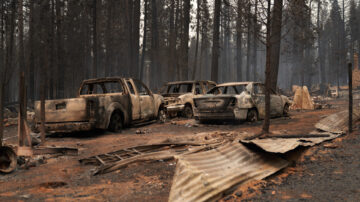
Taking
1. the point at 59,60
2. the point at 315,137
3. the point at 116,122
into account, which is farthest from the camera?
the point at 59,60

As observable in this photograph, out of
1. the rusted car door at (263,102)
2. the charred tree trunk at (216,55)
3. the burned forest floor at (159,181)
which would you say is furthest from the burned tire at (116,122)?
the charred tree trunk at (216,55)

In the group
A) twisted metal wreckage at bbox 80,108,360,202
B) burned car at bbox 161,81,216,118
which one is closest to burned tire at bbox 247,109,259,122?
burned car at bbox 161,81,216,118

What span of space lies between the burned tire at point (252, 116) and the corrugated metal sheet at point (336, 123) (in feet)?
8.81

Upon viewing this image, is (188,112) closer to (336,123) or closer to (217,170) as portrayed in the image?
(336,123)

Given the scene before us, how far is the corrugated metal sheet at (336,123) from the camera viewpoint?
7.09m

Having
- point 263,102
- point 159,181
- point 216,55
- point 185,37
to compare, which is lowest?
point 159,181

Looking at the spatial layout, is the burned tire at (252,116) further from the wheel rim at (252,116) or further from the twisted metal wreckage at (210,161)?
the twisted metal wreckage at (210,161)

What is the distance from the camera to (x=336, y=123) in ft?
24.6

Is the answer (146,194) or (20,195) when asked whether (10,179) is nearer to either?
(20,195)

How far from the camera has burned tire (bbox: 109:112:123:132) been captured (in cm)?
898

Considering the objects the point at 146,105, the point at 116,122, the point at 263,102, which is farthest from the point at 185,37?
the point at 116,122

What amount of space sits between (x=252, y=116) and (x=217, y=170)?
6937 mm

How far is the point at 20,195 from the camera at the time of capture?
375cm

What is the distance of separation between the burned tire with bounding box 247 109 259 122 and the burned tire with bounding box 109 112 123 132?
4283mm
